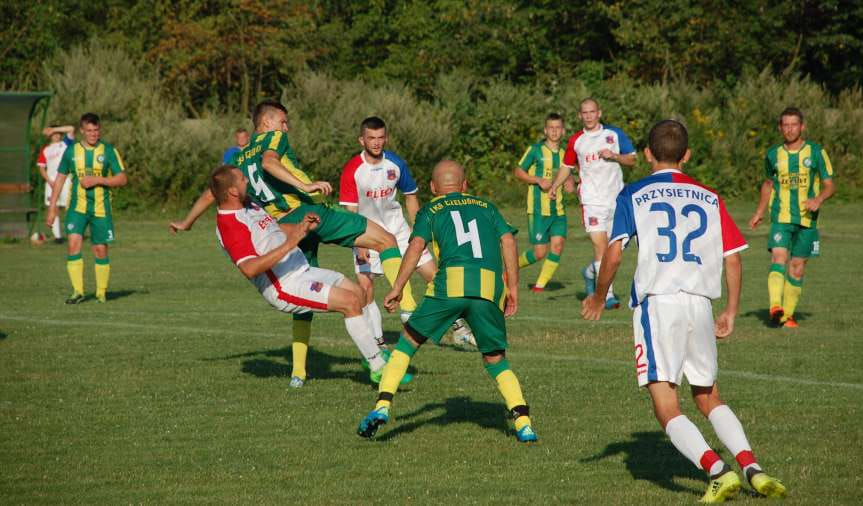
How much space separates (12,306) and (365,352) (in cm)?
775

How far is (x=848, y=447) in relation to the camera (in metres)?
7.89

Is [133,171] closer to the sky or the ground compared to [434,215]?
closer to the ground

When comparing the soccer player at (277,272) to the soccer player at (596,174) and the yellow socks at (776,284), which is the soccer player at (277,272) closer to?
the yellow socks at (776,284)

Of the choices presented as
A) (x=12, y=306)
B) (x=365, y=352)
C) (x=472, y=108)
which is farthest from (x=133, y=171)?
(x=365, y=352)

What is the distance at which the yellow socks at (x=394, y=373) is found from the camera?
806 cm

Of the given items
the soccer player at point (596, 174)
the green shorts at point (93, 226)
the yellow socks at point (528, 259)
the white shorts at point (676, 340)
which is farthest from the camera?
the yellow socks at point (528, 259)

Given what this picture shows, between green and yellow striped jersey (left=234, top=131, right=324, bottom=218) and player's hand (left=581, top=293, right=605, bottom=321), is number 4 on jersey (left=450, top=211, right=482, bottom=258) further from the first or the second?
green and yellow striped jersey (left=234, top=131, right=324, bottom=218)

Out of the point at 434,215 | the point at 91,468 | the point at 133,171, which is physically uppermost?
the point at 434,215

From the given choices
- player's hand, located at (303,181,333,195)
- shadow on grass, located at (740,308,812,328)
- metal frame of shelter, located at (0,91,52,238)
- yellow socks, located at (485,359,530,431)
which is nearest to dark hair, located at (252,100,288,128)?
player's hand, located at (303,181,333,195)

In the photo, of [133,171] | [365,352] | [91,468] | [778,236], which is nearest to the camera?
[91,468]

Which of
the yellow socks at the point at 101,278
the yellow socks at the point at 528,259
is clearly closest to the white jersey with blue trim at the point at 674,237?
the yellow socks at the point at 528,259

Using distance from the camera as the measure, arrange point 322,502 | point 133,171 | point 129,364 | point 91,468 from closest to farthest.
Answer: point 322,502 < point 91,468 < point 129,364 < point 133,171

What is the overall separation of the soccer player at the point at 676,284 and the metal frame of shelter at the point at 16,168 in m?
20.6

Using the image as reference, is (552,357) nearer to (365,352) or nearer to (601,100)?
(365,352)
